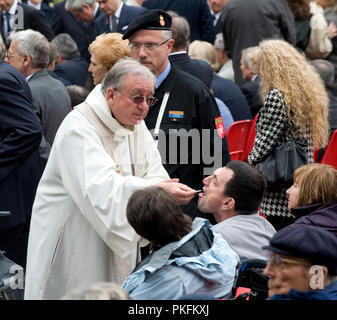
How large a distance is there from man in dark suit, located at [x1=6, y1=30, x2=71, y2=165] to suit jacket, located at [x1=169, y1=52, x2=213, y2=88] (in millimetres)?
1030

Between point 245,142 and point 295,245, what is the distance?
4.09 metres

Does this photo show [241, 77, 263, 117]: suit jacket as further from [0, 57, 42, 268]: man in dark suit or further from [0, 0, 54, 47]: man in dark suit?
[0, 57, 42, 268]: man in dark suit

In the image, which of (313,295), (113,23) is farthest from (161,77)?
(113,23)

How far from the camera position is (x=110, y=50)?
560 centimetres

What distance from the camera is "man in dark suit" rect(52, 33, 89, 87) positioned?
9.13m

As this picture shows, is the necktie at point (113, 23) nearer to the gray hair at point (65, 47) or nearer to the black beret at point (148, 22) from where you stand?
the gray hair at point (65, 47)

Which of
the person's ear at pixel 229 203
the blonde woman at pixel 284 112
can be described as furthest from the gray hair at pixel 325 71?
the person's ear at pixel 229 203

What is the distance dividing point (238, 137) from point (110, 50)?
219 centimetres

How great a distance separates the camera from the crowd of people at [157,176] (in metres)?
3.87

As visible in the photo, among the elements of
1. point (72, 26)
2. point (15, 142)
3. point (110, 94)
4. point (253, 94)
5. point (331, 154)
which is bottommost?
point (331, 154)

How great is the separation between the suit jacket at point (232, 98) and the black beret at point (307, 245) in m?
4.56

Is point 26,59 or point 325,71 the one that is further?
point 325,71

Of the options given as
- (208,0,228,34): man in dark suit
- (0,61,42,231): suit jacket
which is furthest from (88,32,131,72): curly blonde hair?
(208,0,228,34): man in dark suit

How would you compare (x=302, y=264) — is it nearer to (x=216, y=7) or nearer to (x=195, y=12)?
(x=195, y=12)
